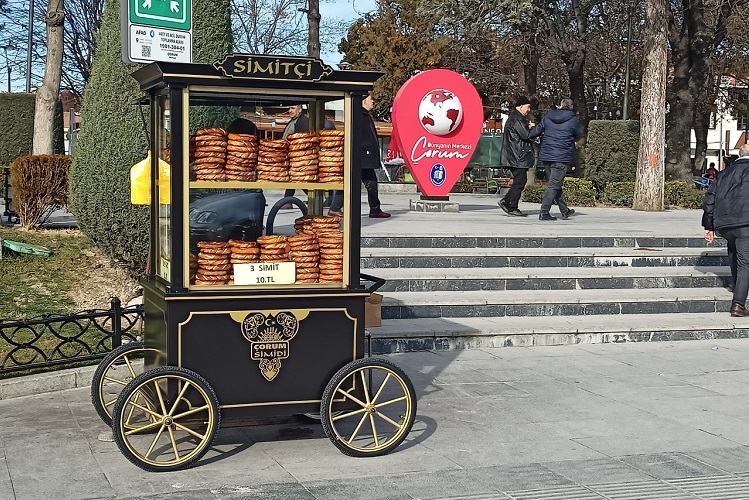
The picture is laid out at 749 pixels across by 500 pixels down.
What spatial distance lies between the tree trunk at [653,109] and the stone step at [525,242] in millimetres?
7495

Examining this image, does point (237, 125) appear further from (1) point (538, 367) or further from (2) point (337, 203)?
(1) point (538, 367)

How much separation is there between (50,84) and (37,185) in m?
5.06

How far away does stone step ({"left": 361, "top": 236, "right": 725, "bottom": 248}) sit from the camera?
39.4 feet

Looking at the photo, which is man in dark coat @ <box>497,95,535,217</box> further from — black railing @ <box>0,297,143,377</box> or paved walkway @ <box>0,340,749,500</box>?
black railing @ <box>0,297,143,377</box>

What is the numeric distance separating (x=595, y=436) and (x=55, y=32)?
1447 cm

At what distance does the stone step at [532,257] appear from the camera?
1142cm

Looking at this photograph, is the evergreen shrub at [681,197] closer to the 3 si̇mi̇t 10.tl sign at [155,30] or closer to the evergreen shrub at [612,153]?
the evergreen shrub at [612,153]

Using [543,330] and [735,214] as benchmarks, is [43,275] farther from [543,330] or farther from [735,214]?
[735,214]

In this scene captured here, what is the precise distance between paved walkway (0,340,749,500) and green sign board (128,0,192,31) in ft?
9.21

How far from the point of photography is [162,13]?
7469 mm

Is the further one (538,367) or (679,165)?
(679,165)

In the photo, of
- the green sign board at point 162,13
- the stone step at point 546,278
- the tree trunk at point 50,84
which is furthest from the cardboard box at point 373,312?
the tree trunk at point 50,84

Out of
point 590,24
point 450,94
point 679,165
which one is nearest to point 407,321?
point 450,94

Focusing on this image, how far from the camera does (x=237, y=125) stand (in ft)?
20.6
